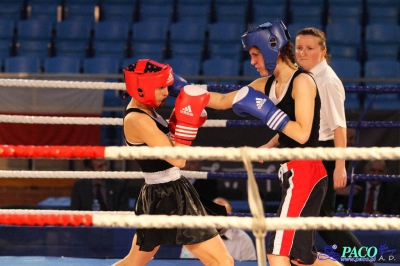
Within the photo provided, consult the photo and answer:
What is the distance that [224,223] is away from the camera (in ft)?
5.99

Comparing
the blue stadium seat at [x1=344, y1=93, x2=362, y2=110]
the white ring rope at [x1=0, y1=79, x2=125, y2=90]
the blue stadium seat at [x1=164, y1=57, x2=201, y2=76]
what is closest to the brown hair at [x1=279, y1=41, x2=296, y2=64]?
the white ring rope at [x1=0, y1=79, x2=125, y2=90]

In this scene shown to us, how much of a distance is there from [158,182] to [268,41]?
71 cm

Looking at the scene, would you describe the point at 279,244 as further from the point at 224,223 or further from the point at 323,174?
the point at 224,223

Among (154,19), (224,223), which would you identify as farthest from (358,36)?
(224,223)

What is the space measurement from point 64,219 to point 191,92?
796 millimetres

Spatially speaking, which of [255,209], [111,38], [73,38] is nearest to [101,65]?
[111,38]

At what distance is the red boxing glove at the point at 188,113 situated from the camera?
95.7 inches

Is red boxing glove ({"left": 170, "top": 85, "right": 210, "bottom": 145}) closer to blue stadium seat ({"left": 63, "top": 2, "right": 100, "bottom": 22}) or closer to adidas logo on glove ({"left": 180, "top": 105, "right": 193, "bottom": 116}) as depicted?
adidas logo on glove ({"left": 180, "top": 105, "right": 193, "bottom": 116})

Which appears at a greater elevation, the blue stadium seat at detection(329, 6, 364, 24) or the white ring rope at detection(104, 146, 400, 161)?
the blue stadium seat at detection(329, 6, 364, 24)

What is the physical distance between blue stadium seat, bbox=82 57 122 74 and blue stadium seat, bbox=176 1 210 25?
118 centimetres

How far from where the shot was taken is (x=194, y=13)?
8047mm

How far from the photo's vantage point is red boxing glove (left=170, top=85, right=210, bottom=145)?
95.7 inches

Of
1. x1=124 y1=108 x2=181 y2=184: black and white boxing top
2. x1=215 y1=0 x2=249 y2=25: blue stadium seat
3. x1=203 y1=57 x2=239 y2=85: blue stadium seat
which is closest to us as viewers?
x1=124 y1=108 x2=181 y2=184: black and white boxing top

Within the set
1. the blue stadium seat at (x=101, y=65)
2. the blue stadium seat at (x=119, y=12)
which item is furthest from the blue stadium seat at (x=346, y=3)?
the blue stadium seat at (x=101, y=65)
